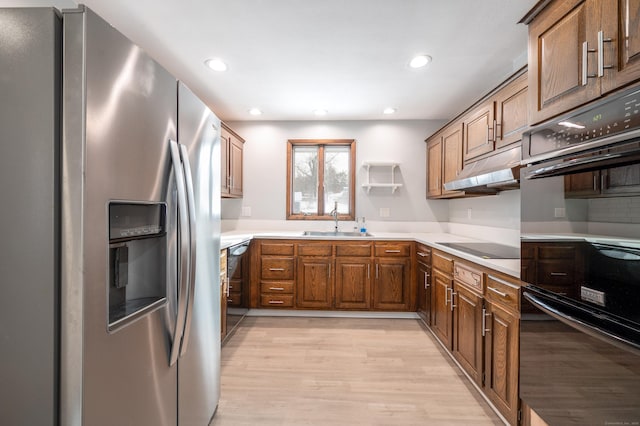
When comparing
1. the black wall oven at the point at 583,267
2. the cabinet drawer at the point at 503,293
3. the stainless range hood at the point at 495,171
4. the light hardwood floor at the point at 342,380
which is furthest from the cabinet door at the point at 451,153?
the light hardwood floor at the point at 342,380

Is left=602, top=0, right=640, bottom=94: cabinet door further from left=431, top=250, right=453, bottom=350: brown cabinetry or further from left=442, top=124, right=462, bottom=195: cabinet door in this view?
left=442, top=124, right=462, bottom=195: cabinet door

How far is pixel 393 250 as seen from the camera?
331 centimetres

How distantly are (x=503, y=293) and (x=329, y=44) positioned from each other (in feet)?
6.63

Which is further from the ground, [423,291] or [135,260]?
[135,260]

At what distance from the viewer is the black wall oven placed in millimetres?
942

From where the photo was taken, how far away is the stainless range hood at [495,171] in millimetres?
1811

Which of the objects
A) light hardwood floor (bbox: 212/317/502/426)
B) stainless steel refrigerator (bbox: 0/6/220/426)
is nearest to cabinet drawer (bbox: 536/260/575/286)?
light hardwood floor (bbox: 212/317/502/426)

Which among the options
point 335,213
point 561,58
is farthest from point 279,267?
point 561,58

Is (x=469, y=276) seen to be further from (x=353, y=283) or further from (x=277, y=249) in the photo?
(x=277, y=249)

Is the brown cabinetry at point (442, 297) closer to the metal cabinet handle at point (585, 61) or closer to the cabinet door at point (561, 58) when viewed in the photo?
the cabinet door at point (561, 58)

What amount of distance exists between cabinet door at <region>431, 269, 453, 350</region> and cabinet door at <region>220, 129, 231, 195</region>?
237cm

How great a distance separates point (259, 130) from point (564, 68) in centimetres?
340


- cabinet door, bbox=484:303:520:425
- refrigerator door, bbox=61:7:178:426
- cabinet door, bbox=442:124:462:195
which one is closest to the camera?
refrigerator door, bbox=61:7:178:426

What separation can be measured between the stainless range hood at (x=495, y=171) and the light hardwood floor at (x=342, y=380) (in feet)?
4.72
